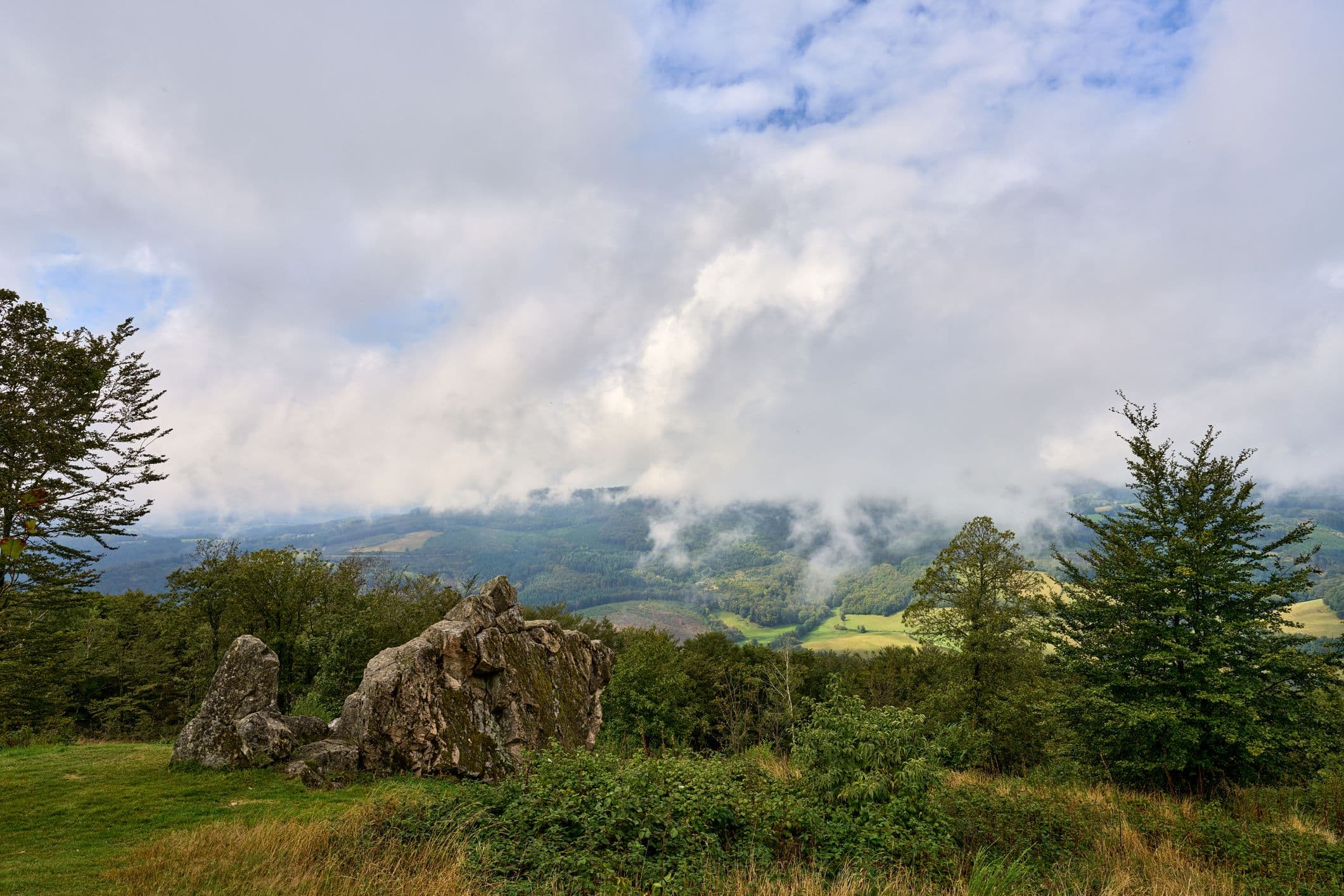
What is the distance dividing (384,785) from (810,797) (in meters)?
13.0

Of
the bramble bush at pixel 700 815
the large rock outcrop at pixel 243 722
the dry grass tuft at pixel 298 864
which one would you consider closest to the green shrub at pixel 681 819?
the bramble bush at pixel 700 815

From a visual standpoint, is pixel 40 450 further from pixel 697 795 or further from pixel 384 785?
pixel 697 795

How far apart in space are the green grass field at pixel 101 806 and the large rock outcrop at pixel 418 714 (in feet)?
3.46

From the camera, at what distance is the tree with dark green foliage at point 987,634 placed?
88.2 feet

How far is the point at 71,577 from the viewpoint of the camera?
23016 millimetres

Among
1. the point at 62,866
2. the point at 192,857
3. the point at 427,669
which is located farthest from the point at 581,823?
the point at 427,669

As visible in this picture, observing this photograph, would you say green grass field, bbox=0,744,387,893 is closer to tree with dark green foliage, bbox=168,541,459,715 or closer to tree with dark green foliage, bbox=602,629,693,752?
tree with dark green foliage, bbox=168,541,459,715

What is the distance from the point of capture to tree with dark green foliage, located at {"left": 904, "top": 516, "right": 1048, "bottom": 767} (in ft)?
88.2

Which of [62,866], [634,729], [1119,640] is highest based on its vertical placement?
[1119,640]

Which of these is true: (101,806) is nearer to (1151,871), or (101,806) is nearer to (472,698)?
(472,698)

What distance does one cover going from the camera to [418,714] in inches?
748

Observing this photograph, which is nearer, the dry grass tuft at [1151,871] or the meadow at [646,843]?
the meadow at [646,843]

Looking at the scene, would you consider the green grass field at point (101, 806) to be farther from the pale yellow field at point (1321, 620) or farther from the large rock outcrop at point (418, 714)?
the pale yellow field at point (1321, 620)

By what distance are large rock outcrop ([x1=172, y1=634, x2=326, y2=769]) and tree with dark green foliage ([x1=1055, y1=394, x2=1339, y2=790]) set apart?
25.7 metres
